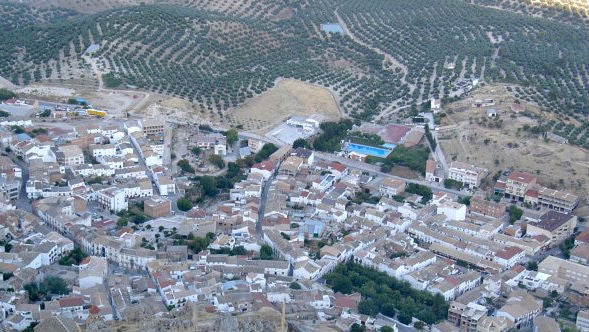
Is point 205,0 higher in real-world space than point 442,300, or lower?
higher

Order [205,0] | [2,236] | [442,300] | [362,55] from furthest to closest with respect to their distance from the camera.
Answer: [205,0]
[362,55]
[2,236]
[442,300]

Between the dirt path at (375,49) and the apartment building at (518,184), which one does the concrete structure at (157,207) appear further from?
the dirt path at (375,49)

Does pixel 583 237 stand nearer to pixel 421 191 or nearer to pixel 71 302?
pixel 421 191

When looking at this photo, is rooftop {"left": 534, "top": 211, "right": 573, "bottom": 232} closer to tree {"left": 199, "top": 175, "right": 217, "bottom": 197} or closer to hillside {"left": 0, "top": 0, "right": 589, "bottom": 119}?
hillside {"left": 0, "top": 0, "right": 589, "bottom": 119}

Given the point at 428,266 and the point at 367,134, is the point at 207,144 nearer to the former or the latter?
the point at 367,134

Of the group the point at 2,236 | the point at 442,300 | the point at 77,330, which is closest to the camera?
the point at 77,330

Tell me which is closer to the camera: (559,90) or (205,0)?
(559,90)

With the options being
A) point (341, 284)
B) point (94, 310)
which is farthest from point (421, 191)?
point (94, 310)

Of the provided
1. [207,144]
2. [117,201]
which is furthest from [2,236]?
[207,144]
